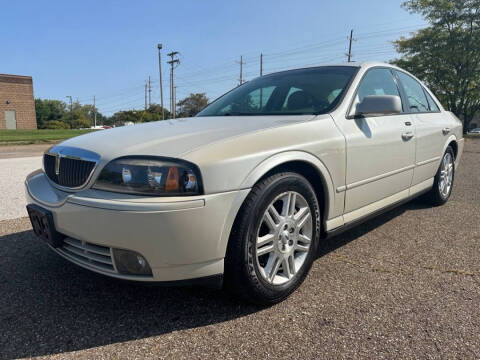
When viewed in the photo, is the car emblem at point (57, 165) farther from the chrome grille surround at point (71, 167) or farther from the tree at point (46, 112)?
the tree at point (46, 112)

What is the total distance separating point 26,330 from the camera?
6.03 ft

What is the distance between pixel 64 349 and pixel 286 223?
1310 mm

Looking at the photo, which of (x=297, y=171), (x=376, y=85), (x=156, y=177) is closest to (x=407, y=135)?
(x=376, y=85)

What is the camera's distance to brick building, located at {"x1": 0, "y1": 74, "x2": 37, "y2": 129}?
3688 centimetres

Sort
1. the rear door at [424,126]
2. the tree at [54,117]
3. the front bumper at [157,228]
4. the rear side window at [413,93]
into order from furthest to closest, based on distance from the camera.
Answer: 1. the tree at [54,117]
2. the rear side window at [413,93]
3. the rear door at [424,126]
4. the front bumper at [157,228]

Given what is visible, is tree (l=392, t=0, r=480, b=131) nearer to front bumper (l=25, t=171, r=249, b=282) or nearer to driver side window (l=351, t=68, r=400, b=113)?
driver side window (l=351, t=68, r=400, b=113)

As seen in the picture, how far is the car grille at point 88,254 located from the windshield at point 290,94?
154 centimetres

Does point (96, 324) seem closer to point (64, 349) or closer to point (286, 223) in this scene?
point (64, 349)

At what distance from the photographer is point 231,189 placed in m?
1.78

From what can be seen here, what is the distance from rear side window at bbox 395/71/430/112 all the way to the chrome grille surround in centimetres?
296

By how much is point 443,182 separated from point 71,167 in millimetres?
4124

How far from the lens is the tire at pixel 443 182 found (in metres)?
4.15

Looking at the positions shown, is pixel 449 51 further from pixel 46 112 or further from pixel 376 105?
pixel 46 112

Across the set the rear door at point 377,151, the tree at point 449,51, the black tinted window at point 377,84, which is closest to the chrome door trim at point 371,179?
the rear door at point 377,151
